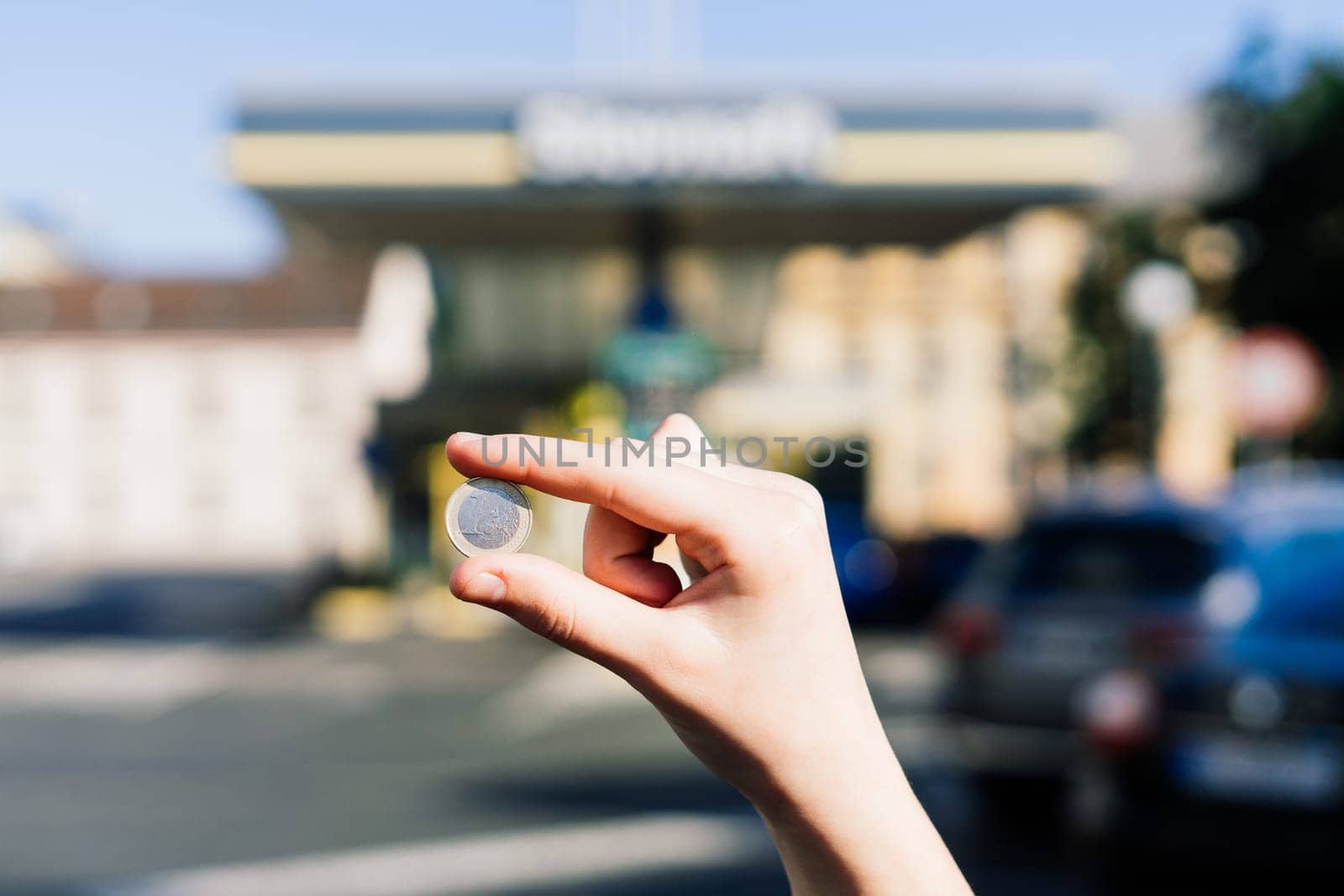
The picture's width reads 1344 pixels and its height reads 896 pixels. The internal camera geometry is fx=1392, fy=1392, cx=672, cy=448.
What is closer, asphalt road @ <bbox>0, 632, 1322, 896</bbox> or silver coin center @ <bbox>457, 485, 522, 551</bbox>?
silver coin center @ <bbox>457, 485, 522, 551</bbox>

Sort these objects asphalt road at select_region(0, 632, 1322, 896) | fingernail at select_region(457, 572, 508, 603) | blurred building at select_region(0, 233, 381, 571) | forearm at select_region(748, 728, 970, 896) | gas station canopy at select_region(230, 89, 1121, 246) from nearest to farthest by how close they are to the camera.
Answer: fingernail at select_region(457, 572, 508, 603)
forearm at select_region(748, 728, 970, 896)
asphalt road at select_region(0, 632, 1322, 896)
gas station canopy at select_region(230, 89, 1121, 246)
blurred building at select_region(0, 233, 381, 571)

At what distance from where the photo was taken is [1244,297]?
20.6 m

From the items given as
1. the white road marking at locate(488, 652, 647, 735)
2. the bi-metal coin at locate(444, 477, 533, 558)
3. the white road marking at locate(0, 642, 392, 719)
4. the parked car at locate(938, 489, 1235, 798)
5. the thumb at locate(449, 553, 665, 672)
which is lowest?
the white road marking at locate(488, 652, 647, 735)

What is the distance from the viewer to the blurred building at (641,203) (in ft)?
47.0

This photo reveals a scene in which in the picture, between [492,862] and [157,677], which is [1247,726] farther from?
[157,677]

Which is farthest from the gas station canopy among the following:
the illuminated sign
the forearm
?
the forearm

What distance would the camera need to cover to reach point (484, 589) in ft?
3.34

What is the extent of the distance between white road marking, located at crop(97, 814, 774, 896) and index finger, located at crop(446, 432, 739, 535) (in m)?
5.14

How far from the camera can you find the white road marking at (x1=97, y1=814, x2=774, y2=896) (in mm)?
5938

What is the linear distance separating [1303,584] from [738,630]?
5.03m

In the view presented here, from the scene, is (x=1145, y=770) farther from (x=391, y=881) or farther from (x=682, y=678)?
(x=682, y=678)

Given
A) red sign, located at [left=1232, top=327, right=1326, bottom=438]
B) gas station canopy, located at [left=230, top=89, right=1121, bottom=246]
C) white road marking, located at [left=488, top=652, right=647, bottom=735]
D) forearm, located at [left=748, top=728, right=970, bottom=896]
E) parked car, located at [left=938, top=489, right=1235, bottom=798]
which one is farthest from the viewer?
gas station canopy, located at [left=230, top=89, right=1121, bottom=246]

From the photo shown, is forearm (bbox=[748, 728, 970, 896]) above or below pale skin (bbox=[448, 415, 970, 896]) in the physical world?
below

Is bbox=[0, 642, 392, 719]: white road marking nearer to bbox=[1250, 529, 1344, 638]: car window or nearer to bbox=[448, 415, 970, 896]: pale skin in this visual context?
bbox=[1250, 529, 1344, 638]: car window
